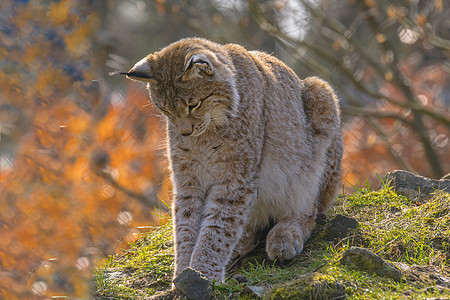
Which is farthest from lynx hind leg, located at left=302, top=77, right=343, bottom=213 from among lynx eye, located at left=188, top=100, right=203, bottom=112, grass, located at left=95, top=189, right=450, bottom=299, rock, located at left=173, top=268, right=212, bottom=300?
rock, located at left=173, top=268, right=212, bottom=300

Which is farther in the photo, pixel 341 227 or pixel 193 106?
pixel 341 227

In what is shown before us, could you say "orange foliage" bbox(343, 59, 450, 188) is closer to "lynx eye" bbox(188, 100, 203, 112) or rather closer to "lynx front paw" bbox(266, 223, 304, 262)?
"lynx front paw" bbox(266, 223, 304, 262)

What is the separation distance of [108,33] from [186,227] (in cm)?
682

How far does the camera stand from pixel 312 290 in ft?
9.45

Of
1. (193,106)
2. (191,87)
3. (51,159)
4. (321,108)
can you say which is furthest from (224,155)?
(51,159)

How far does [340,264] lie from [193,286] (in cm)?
95

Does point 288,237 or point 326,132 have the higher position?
point 326,132

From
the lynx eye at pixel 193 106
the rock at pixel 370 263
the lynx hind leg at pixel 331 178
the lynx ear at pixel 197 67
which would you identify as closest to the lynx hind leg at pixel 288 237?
the lynx hind leg at pixel 331 178

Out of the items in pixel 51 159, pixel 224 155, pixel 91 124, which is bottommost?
pixel 51 159

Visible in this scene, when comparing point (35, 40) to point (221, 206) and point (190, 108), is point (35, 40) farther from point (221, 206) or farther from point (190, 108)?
point (221, 206)

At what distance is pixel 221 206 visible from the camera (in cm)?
373

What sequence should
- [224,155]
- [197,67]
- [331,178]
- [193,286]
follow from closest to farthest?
[193,286] < [197,67] < [224,155] < [331,178]

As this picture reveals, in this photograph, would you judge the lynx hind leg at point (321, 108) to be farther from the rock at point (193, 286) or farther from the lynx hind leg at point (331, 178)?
the rock at point (193, 286)

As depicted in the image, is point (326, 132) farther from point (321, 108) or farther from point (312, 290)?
point (312, 290)
